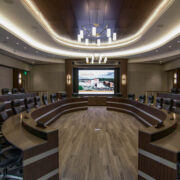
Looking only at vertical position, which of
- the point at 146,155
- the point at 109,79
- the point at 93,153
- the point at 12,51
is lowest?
the point at 93,153

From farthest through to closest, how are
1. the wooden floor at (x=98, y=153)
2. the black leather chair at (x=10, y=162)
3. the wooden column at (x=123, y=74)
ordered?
the wooden column at (x=123, y=74) → the wooden floor at (x=98, y=153) → the black leather chair at (x=10, y=162)

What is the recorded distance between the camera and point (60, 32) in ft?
18.7

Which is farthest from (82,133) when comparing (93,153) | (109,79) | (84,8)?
(109,79)

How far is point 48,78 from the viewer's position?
1089 cm

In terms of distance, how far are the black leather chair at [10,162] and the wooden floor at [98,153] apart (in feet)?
2.42

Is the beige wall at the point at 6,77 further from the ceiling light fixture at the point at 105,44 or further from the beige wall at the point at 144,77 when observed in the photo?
the beige wall at the point at 144,77

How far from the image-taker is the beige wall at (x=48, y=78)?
10766 millimetres

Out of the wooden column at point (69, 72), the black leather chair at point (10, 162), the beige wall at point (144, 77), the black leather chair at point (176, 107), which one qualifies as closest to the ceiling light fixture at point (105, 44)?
the wooden column at point (69, 72)

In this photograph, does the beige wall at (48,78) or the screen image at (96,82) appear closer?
the screen image at (96,82)

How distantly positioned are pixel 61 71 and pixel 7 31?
6251mm

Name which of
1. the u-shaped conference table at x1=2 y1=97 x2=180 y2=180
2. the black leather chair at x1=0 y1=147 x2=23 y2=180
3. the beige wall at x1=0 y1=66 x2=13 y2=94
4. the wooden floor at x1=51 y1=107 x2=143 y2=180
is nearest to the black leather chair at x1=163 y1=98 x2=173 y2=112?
the wooden floor at x1=51 y1=107 x2=143 y2=180

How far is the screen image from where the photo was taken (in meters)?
10.5

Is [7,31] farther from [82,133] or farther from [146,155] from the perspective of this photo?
[146,155]

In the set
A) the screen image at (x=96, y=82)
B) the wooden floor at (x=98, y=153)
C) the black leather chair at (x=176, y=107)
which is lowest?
the wooden floor at (x=98, y=153)
